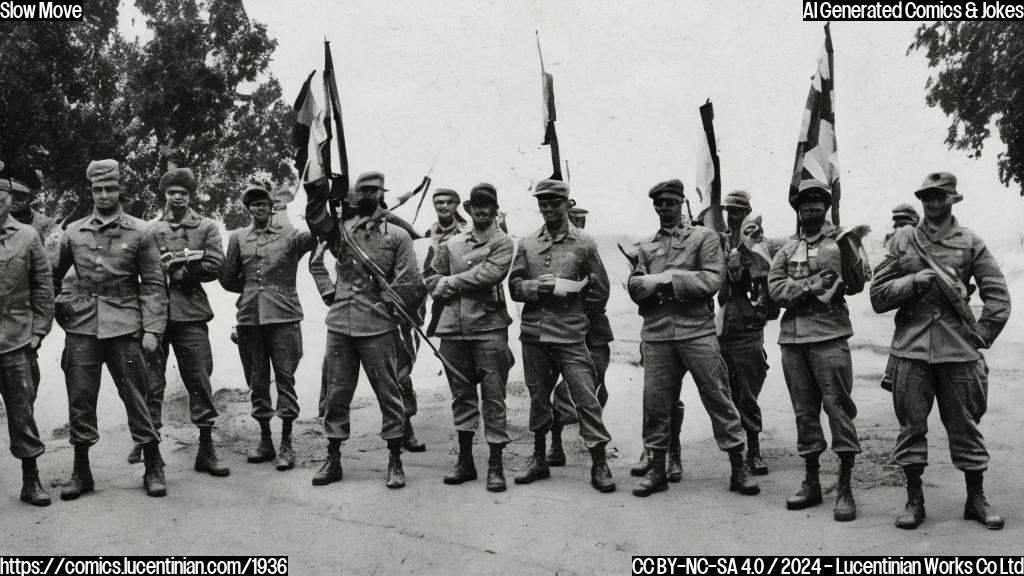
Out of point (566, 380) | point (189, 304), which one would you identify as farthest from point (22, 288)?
point (566, 380)

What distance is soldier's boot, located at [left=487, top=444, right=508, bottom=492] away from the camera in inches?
222

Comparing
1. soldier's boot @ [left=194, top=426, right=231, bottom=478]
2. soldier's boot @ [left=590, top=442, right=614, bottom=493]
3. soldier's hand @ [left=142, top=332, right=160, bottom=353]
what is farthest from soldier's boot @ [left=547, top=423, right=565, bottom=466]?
soldier's hand @ [left=142, top=332, right=160, bottom=353]

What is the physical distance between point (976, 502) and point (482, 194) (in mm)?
3573

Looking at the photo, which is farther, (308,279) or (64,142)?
(64,142)

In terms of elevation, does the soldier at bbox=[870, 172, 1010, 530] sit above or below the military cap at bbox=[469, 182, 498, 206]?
below

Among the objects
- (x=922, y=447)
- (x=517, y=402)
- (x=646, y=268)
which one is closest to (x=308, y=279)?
(x=517, y=402)

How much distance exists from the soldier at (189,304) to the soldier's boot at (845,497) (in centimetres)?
414

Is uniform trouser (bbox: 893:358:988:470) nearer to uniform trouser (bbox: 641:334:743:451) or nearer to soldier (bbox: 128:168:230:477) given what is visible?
uniform trouser (bbox: 641:334:743:451)

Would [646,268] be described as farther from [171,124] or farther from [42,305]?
[171,124]

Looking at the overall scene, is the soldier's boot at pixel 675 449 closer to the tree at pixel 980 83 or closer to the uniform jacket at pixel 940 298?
the uniform jacket at pixel 940 298

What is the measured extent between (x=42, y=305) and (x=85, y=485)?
48.0 inches

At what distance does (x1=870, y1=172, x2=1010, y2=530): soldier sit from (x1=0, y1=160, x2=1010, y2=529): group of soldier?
12mm

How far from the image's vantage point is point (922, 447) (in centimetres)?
474

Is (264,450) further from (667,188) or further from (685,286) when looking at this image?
(667,188)
